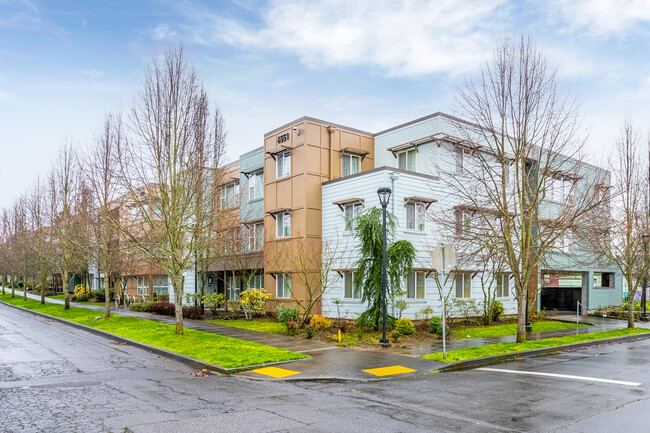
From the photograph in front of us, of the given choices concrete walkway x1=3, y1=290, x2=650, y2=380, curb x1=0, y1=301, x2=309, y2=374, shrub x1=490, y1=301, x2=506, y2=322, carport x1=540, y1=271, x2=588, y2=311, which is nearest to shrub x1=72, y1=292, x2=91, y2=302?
curb x1=0, y1=301, x2=309, y2=374

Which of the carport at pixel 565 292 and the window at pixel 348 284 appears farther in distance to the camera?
the carport at pixel 565 292

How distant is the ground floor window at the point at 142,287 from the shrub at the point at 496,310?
2944cm

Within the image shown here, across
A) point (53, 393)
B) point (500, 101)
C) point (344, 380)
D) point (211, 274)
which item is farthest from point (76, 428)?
point (211, 274)

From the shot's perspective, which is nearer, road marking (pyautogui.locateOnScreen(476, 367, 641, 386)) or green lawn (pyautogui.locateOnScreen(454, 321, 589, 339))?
road marking (pyautogui.locateOnScreen(476, 367, 641, 386))

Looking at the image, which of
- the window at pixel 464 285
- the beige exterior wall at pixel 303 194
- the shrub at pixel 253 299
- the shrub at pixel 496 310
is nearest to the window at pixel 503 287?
the shrub at pixel 496 310

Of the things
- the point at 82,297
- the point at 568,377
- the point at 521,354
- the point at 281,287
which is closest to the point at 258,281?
the point at 281,287

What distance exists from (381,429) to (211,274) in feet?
94.0

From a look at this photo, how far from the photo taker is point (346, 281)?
2386 cm

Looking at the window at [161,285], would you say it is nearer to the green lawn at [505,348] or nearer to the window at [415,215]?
the window at [415,215]

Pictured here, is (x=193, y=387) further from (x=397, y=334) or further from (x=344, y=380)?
(x=397, y=334)

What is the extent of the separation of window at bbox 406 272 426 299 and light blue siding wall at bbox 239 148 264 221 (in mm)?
10608

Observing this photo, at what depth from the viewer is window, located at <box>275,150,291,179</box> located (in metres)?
26.6

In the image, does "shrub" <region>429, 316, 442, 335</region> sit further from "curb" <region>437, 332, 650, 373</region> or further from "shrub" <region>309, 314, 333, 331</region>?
"shrub" <region>309, 314, 333, 331</region>

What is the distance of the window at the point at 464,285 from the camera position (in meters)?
25.0
